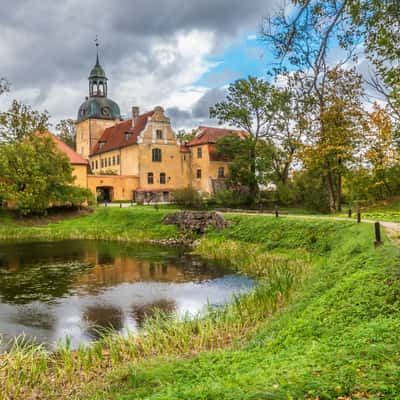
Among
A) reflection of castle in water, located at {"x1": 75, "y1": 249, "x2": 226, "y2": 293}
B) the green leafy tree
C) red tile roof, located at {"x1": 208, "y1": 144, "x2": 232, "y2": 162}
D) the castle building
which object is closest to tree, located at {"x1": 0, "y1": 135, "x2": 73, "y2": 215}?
the castle building

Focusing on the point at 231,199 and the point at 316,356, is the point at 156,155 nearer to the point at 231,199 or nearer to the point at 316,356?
the point at 231,199

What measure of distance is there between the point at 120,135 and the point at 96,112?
23.7 feet

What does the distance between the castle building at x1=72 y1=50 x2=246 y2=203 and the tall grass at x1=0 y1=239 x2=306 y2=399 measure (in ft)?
118

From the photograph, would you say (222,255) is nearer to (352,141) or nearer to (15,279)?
→ (15,279)

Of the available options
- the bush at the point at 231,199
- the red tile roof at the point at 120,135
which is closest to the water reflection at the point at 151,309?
the bush at the point at 231,199

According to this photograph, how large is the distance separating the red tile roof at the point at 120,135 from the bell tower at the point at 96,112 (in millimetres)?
1062

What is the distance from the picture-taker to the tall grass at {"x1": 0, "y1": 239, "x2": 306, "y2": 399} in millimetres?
6566

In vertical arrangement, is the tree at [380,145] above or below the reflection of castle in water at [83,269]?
above

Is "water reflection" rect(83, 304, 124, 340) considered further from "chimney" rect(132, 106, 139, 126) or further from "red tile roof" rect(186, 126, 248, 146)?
"chimney" rect(132, 106, 139, 126)

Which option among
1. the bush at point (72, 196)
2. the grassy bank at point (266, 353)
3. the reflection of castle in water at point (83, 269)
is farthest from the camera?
the bush at point (72, 196)

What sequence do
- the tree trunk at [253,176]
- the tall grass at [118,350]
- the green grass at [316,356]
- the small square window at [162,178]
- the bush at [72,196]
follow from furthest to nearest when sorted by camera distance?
the small square window at [162,178], the tree trunk at [253,176], the bush at [72,196], the tall grass at [118,350], the green grass at [316,356]

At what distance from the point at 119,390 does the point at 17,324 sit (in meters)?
5.99

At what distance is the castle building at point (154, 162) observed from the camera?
46812mm

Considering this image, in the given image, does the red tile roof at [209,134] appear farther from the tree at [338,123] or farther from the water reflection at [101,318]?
the water reflection at [101,318]
